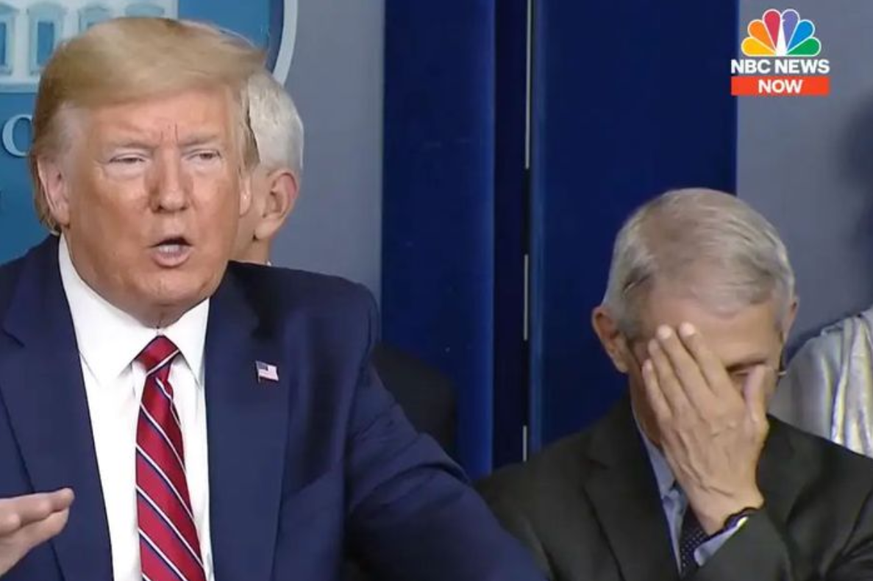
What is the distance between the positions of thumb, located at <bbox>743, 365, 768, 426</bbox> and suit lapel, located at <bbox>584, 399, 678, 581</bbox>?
0.18m

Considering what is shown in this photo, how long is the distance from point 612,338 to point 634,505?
0.20 meters

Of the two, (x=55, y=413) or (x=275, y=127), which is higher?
(x=275, y=127)

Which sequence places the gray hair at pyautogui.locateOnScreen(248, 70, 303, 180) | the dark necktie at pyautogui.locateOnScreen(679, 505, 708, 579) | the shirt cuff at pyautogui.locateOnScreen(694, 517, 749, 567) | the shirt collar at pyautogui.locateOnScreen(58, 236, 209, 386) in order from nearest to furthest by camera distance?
the shirt collar at pyautogui.locateOnScreen(58, 236, 209, 386), the shirt cuff at pyautogui.locateOnScreen(694, 517, 749, 567), the dark necktie at pyautogui.locateOnScreen(679, 505, 708, 579), the gray hair at pyautogui.locateOnScreen(248, 70, 303, 180)

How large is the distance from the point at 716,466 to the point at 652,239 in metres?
0.29

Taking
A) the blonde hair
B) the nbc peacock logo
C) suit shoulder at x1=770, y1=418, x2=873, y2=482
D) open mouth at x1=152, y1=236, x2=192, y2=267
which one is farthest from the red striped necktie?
the nbc peacock logo

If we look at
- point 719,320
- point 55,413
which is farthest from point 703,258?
point 55,413

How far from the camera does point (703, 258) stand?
205cm

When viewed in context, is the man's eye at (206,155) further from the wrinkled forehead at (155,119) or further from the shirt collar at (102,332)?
the shirt collar at (102,332)

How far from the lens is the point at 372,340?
5.96ft

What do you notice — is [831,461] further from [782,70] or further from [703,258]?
[782,70]

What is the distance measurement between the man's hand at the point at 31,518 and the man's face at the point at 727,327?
2.75 feet

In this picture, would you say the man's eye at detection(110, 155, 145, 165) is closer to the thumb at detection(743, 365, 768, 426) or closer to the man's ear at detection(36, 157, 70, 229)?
the man's ear at detection(36, 157, 70, 229)

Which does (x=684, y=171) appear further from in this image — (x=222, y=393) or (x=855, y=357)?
(x=222, y=393)

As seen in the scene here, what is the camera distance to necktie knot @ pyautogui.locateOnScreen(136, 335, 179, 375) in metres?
1.72
